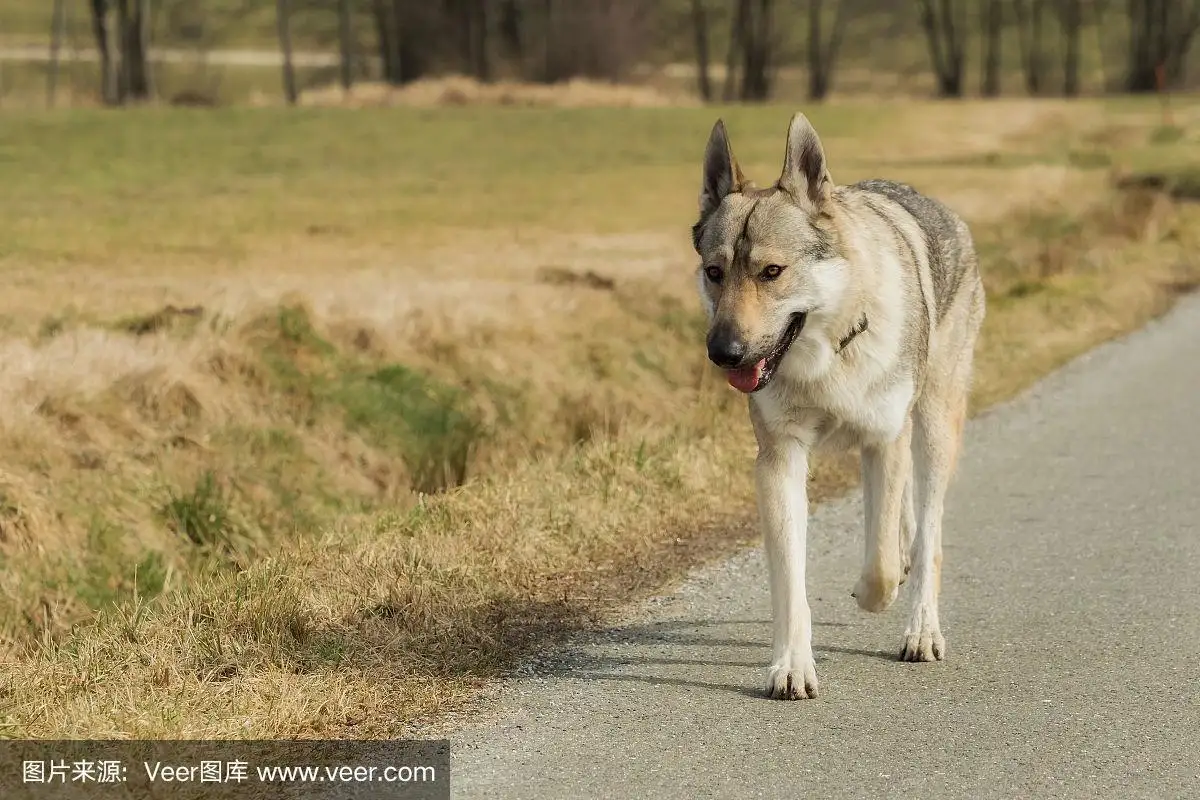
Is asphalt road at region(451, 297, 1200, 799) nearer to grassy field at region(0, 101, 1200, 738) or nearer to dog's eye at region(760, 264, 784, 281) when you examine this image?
grassy field at region(0, 101, 1200, 738)

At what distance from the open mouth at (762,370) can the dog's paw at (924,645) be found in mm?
1262

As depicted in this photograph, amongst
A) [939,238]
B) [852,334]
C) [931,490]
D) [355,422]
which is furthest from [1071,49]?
[852,334]

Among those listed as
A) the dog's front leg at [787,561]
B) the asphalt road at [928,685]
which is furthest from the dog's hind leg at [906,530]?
the dog's front leg at [787,561]

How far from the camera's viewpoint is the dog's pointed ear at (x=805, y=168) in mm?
6633

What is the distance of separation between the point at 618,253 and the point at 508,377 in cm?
847

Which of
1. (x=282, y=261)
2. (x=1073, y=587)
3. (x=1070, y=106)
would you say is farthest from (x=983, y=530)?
(x=1070, y=106)

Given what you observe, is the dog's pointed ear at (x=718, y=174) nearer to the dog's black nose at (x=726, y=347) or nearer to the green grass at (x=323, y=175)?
the dog's black nose at (x=726, y=347)

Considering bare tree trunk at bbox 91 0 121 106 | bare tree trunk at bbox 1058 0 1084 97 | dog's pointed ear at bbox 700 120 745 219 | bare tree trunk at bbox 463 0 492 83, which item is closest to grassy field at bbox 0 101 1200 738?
dog's pointed ear at bbox 700 120 745 219

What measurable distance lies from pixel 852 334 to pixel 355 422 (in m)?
6.50

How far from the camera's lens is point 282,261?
786 inches

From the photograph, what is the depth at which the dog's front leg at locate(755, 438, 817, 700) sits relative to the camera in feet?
21.3

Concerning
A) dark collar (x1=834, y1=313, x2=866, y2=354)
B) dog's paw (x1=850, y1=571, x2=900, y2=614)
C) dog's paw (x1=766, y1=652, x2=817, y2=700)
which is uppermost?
dark collar (x1=834, y1=313, x2=866, y2=354)

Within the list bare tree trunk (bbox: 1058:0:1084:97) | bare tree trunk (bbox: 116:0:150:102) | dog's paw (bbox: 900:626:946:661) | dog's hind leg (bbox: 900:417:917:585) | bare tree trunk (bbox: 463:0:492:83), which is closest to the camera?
dog's paw (bbox: 900:626:946:661)

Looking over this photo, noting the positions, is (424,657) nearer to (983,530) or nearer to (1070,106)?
(983,530)
